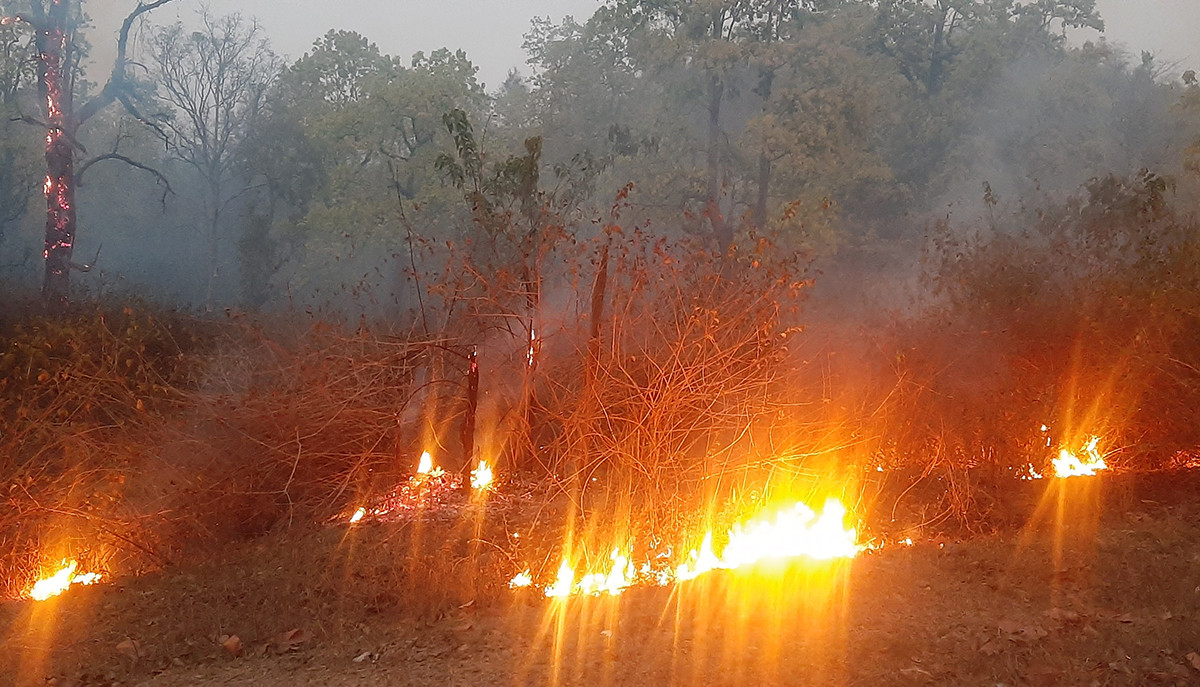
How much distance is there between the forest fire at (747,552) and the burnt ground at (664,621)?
0.21 metres

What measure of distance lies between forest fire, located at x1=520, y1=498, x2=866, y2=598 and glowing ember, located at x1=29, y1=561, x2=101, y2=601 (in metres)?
3.01

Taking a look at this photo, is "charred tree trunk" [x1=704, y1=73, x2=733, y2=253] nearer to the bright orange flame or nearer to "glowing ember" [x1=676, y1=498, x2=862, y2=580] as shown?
"glowing ember" [x1=676, y1=498, x2=862, y2=580]

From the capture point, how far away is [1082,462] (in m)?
7.64

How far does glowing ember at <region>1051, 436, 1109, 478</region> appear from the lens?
752cm

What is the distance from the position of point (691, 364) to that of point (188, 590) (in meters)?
3.37

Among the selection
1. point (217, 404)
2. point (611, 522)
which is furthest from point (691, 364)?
point (217, 404)

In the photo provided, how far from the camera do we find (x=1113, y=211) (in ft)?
40.3

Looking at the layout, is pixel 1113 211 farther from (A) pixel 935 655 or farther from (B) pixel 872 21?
(B) pixel 872 21

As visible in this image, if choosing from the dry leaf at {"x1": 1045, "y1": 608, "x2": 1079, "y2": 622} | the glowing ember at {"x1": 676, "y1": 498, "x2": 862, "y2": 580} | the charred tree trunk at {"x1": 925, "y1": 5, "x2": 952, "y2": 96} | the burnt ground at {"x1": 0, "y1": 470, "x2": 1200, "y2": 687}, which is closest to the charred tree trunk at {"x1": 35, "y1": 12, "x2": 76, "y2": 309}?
the burnt ground at {"x1": 0, "y1": 470, "x2": 1200, "y2": 687}

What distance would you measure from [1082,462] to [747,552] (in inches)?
142

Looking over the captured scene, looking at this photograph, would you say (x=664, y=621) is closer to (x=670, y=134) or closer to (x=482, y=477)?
(x=482, y=477)

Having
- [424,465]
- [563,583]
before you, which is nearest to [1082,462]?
[563,583]

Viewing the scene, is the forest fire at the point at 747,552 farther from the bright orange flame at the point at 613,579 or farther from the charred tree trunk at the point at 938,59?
the charred tree trunk at the point at 938,59

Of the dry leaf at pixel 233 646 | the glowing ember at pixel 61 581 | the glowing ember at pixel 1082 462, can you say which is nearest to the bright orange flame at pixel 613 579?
the dry leaf at pixel 233 646
